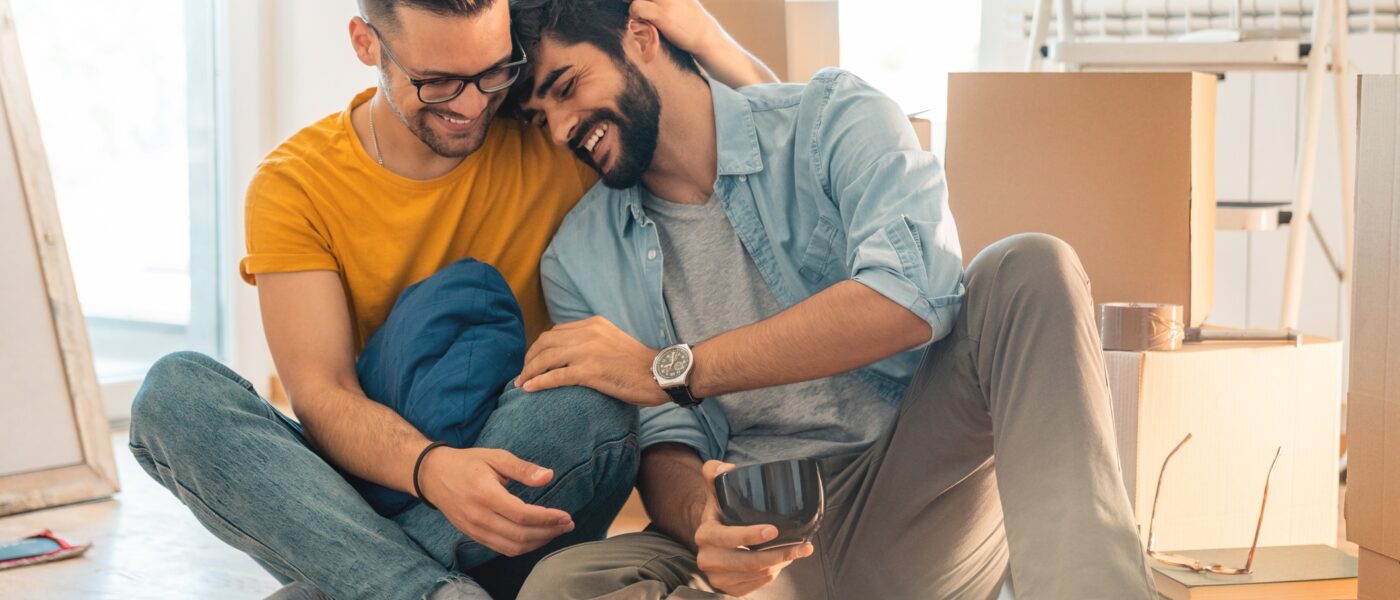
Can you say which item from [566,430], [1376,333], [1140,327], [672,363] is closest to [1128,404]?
[1140,327]

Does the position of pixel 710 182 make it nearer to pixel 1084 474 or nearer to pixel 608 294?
pixel 608 294

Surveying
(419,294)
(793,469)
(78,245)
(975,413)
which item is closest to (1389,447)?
(975,413)

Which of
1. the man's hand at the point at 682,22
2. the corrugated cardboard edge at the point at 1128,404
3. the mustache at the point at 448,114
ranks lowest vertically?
the corrugated cardboard edge at the point at 1128,404

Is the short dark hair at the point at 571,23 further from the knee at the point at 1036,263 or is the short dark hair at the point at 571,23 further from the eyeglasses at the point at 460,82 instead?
the knee at the point at 1036,263

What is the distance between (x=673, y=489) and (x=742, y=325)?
205 millimetres

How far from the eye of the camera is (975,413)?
1188 millimetres

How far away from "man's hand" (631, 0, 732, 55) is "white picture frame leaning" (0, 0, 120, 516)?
1.51 metres

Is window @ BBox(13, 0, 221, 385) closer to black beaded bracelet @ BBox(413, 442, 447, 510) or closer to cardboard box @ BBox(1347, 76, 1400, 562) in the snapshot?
black beaded bracelet @ BBox(413, 442, 447, 510)

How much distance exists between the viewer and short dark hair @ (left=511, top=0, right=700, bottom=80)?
1.41 meters

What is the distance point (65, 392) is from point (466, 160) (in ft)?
4.46

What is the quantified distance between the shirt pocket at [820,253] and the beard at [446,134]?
384 mm

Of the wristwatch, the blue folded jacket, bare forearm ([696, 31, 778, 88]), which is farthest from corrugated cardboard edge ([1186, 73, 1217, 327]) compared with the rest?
the blue folded jacket

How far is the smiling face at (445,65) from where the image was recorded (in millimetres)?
1329

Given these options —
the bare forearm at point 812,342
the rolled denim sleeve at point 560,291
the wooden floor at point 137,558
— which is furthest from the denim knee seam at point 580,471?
the wooden floor at point 137,558
